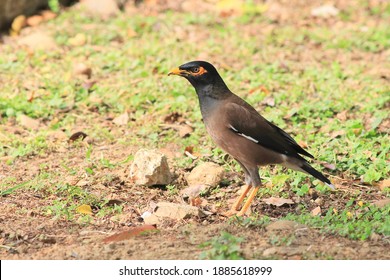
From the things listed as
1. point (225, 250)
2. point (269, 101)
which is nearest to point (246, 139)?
point (225, 250)

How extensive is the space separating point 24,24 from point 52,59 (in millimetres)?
1292

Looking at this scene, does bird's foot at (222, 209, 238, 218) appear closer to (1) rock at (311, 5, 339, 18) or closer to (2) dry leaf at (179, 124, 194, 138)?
(2) dry leaf at (179, 124, 194, 138)

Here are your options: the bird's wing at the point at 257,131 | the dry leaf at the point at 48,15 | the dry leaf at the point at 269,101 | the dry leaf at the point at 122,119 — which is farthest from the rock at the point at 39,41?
the bird's wing at the point at 257,131

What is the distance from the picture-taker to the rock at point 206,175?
6.69 meters

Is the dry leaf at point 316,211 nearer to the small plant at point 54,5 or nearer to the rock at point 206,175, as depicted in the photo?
the rock at point 206,175

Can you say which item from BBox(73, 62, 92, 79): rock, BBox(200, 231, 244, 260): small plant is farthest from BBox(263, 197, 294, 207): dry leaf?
BBox(73, 62, 92, 79): rock

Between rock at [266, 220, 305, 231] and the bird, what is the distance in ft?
2.54

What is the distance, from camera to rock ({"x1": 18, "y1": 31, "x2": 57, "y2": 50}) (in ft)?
32.5

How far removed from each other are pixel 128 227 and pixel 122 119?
247 centimetres

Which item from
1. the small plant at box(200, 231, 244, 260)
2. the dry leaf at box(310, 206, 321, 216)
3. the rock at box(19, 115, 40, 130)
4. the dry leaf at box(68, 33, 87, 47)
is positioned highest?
the small plant at box(200, 231, 244, 260)

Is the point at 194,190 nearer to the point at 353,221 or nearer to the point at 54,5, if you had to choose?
the point at 353,221

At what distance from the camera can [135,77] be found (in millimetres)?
9062

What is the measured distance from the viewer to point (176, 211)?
5.89m

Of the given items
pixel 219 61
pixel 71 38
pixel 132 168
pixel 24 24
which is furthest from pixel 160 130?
pixel 24 24
